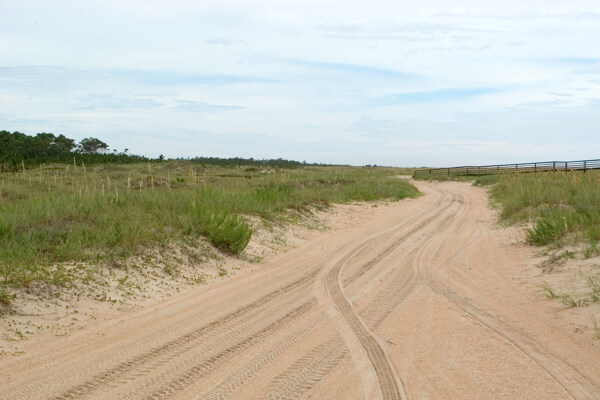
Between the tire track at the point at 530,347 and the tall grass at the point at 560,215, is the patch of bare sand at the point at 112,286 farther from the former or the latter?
the tall grass at the point at 560,215

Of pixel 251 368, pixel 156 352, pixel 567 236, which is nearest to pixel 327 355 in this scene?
pixel 251 368

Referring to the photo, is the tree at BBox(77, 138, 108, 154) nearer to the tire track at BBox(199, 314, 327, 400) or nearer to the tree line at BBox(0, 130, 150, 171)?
the tree line at BBox(0, 130, 150, 171)

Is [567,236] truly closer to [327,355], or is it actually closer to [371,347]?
[371,347]

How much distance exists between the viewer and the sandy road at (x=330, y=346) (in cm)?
497

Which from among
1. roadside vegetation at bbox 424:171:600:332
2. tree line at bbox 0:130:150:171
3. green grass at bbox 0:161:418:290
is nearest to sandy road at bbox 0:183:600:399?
roadside vegetation at bbox 424:171:600:332

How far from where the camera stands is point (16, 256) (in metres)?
7.89

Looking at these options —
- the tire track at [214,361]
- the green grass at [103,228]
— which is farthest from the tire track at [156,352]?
the green grass at [103,228]

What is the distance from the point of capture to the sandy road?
4.97 m

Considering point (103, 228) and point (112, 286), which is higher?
point (103, 228)

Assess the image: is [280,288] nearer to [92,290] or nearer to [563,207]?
[92,290]

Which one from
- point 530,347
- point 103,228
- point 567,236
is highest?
point 103,228

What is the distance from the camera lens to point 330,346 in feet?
19.9

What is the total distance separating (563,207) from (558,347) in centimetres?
1154

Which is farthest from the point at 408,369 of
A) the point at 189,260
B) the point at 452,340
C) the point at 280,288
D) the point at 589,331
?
the point at 189,260
